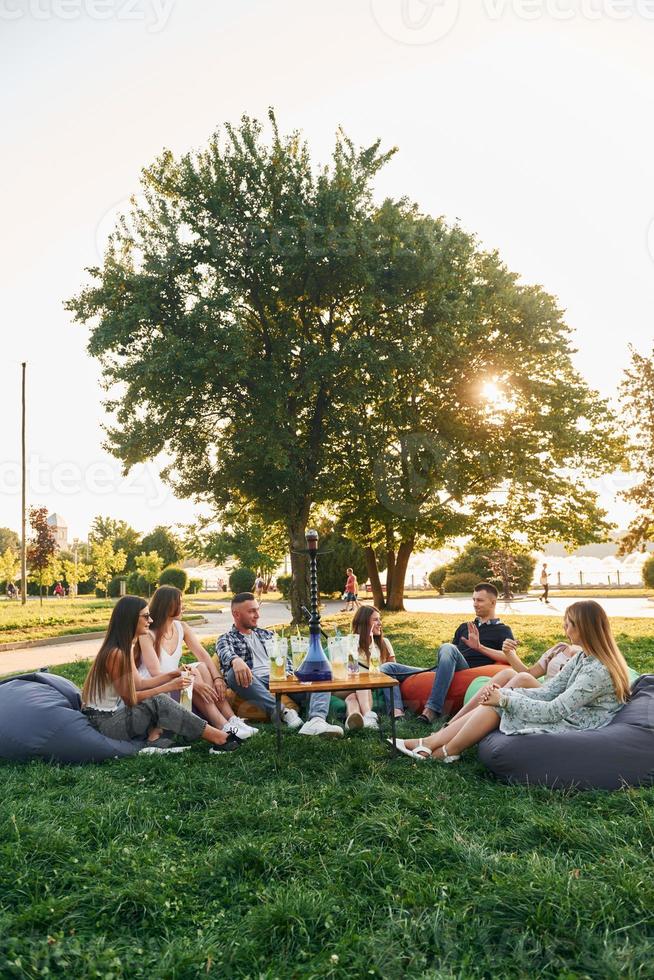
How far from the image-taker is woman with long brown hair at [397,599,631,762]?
15.5 ft

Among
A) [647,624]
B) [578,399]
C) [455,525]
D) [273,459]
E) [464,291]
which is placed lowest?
[647,624]

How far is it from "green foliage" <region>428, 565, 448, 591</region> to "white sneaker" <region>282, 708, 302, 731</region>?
1336 inches

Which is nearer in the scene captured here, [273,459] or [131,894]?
[131,894]

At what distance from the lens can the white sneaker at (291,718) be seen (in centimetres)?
625

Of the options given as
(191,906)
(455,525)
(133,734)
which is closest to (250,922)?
(191,906)

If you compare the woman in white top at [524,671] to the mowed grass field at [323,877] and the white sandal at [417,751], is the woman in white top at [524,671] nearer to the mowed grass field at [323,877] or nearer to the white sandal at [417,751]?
the white sandal at [417,751]

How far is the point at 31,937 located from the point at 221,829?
4.09 feet

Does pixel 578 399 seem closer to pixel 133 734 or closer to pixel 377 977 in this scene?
pixel 133 734

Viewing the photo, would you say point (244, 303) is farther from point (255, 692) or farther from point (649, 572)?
point (649, 572)

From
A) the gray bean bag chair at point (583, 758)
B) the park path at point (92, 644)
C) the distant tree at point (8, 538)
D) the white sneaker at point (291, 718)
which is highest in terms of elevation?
the distant tree at point (8, 538)

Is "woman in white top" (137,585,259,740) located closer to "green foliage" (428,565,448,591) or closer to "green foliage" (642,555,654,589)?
"green foliage" (642,555,654,589)

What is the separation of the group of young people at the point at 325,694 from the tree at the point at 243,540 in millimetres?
11839

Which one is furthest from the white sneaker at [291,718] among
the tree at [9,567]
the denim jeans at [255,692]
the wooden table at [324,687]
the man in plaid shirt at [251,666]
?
the tree at [9,567]

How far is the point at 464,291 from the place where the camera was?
16.5 meters
